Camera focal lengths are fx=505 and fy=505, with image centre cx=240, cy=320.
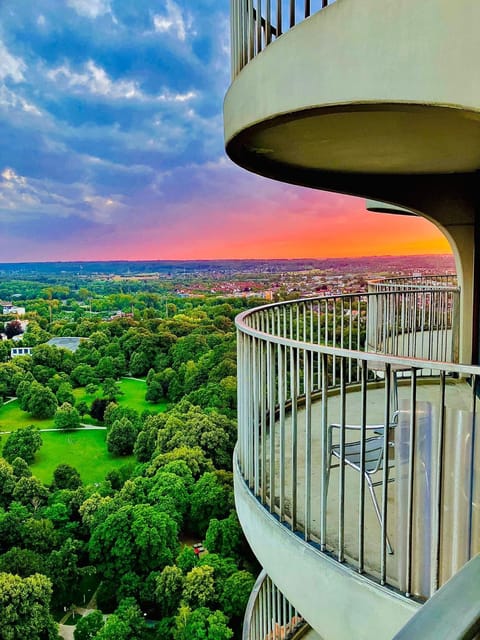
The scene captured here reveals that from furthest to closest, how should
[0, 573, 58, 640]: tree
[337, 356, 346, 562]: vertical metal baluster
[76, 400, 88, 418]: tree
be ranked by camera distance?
1. [76, 400, 88, 418]: tree
2. [0, 573, 58, 640]: tree
3. [337, 356, 346, 562]: vertical metal baluster

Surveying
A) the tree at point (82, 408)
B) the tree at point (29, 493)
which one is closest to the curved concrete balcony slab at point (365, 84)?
the tree at point (29, 493)

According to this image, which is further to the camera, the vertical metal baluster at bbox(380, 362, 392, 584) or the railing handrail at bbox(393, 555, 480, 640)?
the vertical metal baluster at bbox(380, 362, 392, 584)

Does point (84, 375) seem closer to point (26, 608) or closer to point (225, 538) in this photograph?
point (225, 538)

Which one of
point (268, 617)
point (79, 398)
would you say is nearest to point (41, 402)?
point (79, 398)

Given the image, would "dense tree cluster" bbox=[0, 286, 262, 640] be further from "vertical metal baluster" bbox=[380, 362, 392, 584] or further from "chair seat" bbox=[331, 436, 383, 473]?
"vertical metal baluster" bbox=[380, 362, 392, 584]

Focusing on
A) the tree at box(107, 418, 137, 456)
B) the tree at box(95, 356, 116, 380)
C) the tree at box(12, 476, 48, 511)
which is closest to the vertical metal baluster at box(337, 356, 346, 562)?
the tree at box(12, 476, 48, 511)

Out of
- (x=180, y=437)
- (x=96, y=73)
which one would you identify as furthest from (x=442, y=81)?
(x=96, y=73)

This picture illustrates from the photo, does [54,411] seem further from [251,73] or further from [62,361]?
[251,73]
